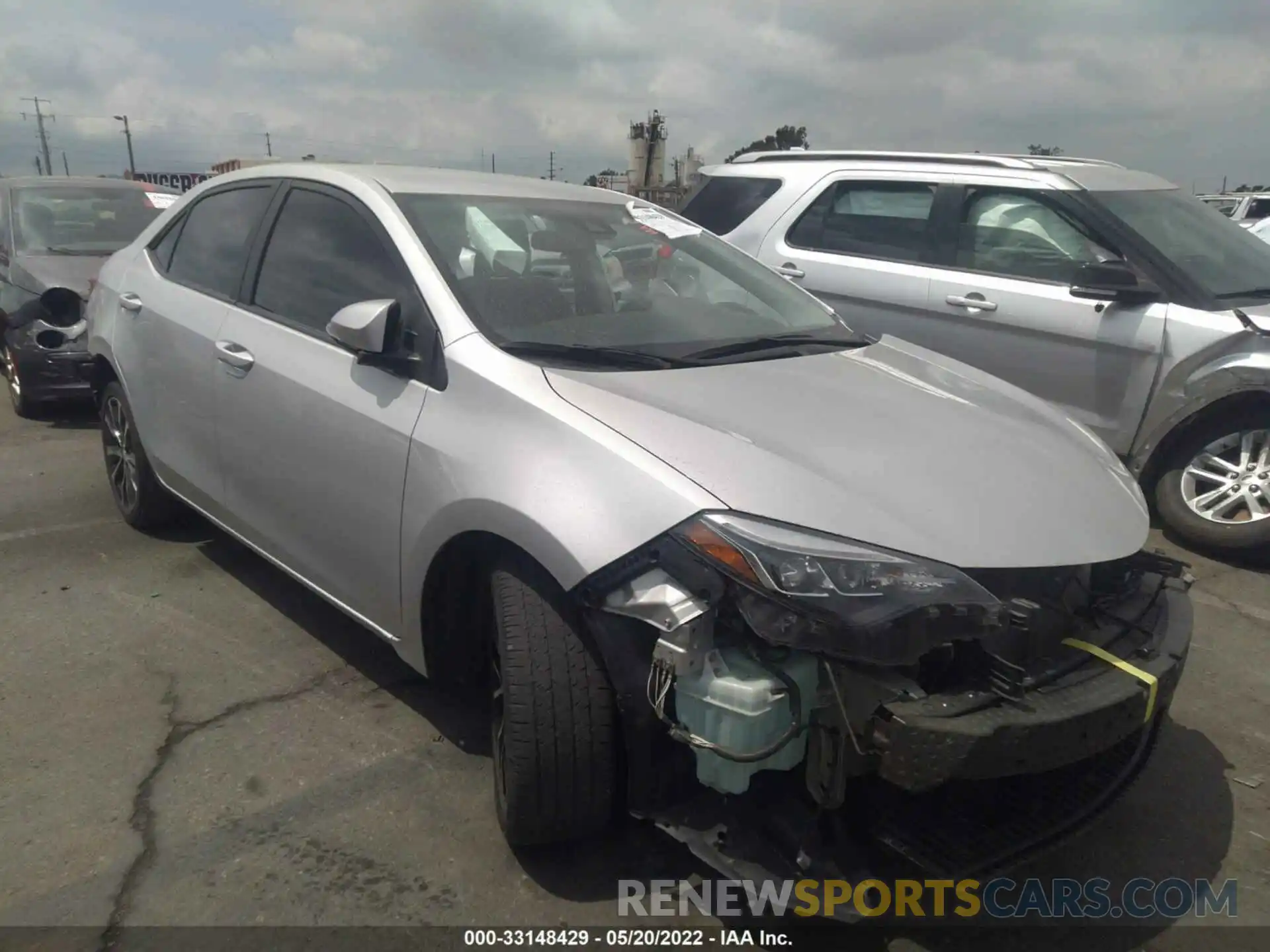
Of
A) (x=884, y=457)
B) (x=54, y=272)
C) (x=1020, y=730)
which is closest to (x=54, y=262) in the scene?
(x=54, y=272)

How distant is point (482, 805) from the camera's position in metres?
2.71

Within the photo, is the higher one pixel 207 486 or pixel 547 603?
pixel 547 603

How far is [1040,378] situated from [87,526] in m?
4.87

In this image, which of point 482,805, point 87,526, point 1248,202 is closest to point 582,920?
point 482,805

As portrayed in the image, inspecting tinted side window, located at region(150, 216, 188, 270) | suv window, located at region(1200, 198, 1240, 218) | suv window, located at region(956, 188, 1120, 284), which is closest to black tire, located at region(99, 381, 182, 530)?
tinted side window, located at region(150, 216, 188, 270)

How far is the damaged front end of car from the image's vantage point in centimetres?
193

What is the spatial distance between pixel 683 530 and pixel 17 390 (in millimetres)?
6520

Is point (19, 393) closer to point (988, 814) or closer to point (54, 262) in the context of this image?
point (54, 262)

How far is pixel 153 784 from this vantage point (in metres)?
2.76

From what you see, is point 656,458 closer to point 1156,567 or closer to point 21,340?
point 1156,567

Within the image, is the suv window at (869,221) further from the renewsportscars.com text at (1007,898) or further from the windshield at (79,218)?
the windshield at (79,218)

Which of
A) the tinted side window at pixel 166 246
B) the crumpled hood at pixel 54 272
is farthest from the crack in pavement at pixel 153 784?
the crumpled hood at pixel 54 272

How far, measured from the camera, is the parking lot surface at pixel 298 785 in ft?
7.69

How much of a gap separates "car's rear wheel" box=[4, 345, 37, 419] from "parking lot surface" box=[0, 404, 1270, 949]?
3.12 m
